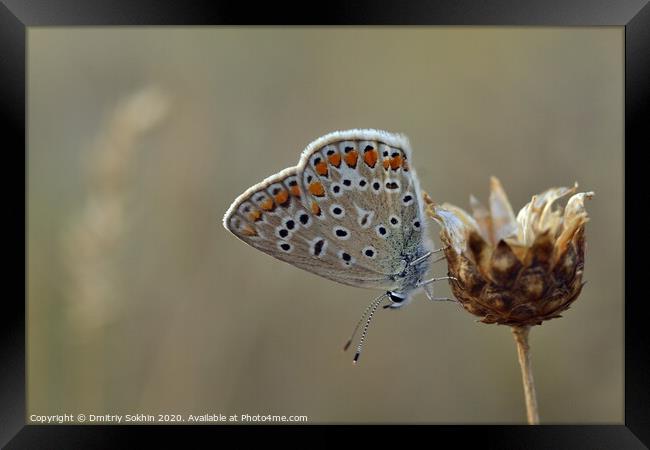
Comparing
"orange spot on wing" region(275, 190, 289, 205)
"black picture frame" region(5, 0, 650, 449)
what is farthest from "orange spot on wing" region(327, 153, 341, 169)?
"black picture frame" region(5, 0, 650, 449)

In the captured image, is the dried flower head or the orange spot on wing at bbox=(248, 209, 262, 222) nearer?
the dried flower head

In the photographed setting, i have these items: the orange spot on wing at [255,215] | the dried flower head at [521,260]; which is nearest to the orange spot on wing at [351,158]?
the orange spot on wing at [255,215]

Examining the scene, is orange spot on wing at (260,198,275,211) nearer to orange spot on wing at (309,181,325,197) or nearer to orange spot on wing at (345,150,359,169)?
orange spot on wing at (309,181,325,197)

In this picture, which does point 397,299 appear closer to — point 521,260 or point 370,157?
point 370,157

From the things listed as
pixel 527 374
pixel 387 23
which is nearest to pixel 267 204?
pixel 387 23

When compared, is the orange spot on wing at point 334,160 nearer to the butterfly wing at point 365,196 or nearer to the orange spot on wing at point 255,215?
the butterfly wing at point 365,196

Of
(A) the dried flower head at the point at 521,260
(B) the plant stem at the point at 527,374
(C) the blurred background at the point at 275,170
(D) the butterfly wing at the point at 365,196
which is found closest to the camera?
(B) the plant stem at the point at 527,374
